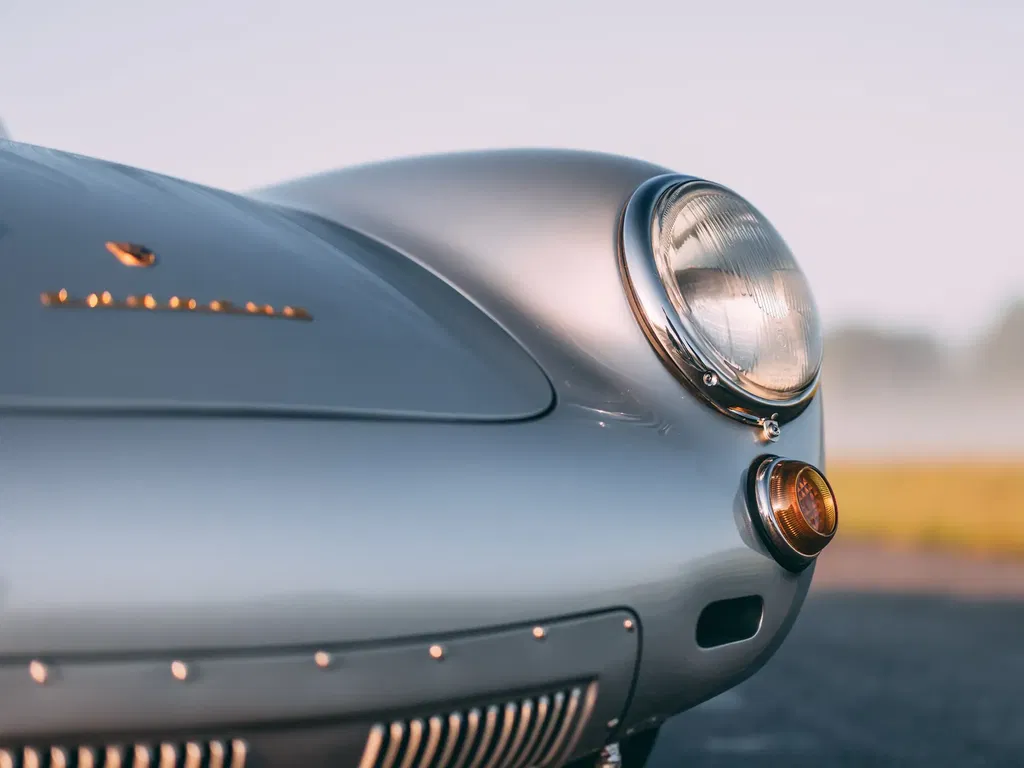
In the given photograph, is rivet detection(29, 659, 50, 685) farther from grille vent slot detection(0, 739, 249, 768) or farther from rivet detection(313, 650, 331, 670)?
rivet detection(313, 650, 331, 670)

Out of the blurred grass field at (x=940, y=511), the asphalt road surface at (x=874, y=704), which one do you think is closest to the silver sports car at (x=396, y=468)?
the asphalt road surface at (x=874, y=704)

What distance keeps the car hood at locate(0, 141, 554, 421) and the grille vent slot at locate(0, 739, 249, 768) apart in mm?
244

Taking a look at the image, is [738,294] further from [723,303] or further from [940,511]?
[940,511]

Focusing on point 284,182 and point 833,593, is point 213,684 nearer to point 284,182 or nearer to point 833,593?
point 284,182

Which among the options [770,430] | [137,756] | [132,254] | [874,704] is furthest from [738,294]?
[874,704]

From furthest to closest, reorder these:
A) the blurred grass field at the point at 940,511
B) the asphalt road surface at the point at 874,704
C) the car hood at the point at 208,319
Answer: the blurred grass field at the point at 940,511 < the asphalt road surface at the point at 874,704 < the car hood at the point at 208,319

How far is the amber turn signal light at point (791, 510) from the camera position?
1.18 metres

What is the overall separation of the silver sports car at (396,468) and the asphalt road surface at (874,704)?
5.59 feet

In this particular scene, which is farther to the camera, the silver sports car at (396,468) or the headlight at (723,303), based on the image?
the headlight at (723,303)

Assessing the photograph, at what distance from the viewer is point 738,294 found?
1.28 metres

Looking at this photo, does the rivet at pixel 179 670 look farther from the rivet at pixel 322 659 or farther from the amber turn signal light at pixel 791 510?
the amber turn signal light at pixel 791 510

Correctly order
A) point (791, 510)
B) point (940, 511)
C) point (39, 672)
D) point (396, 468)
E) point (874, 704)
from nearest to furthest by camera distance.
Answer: point (39, 672) → point (396, 468) → point (791, 510) → point (874, 704) → point (940, 511)

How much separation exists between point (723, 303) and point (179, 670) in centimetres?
70

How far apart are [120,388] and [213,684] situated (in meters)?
0.24
